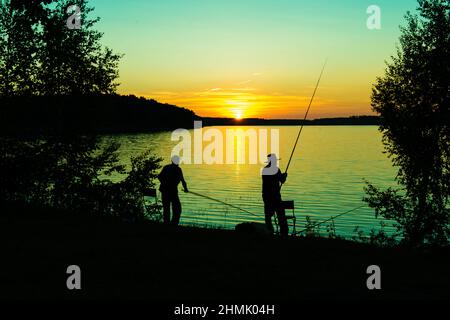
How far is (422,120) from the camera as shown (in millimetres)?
22891

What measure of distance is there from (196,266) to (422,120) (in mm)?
16325

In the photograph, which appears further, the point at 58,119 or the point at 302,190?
the point at 302,190

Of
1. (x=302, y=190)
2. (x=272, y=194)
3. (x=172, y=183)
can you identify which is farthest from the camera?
(x=302, y=190)

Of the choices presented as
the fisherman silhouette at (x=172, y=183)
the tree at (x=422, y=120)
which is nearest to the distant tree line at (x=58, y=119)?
the fisherman silhouette at (x=172, y=183)

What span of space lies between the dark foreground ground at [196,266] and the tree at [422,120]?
10.5 meters

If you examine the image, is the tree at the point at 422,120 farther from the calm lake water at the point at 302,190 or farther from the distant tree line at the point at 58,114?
the distant tree line at the point at 58,114

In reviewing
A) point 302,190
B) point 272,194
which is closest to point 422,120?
point 272,194

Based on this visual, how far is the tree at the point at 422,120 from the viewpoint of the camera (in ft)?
73.9

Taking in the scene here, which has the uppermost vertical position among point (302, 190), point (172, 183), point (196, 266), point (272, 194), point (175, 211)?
point (302, 190)

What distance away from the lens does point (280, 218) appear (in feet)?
52.5

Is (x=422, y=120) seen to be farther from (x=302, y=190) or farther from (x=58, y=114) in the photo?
(x=302, y=190)

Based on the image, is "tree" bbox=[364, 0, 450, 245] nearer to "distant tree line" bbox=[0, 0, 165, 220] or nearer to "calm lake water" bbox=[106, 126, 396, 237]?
"calm lake water" bbox=[106, 126, 396, 237]

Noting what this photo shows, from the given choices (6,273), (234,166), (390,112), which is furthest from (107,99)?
(234,166)

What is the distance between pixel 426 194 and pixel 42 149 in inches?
660
